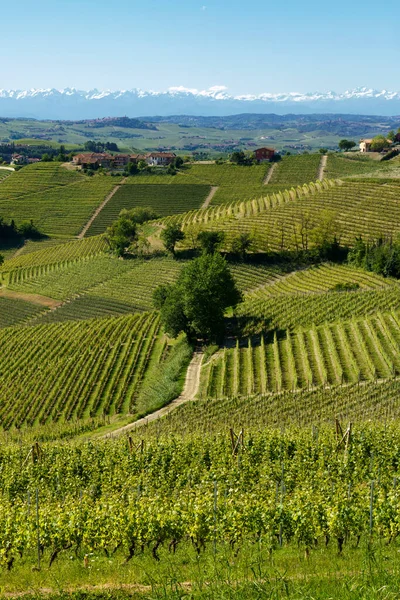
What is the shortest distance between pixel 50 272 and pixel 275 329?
193 ft

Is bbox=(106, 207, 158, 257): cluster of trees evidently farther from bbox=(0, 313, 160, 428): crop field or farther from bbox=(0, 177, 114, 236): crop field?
bbox=(0, 313, 160, 428): crop field

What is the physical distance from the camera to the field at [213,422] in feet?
55.1

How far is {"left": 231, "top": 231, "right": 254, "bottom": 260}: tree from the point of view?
90062 mm

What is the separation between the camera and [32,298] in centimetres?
8762

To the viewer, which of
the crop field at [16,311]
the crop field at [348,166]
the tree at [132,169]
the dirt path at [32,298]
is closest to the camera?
the crop field at [16,311]

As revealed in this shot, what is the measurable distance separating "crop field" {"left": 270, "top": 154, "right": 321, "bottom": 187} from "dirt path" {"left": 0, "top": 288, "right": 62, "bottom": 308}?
86.0m

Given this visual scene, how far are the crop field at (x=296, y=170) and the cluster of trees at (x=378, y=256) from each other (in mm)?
69467

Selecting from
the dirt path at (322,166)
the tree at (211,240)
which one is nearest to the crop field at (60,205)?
the tree at (211,240)

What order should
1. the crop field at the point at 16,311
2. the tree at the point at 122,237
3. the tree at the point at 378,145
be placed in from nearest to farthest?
the crop field at the point at 16,311 → the tree at the point at 122,237 → the tree at the point at 378,145

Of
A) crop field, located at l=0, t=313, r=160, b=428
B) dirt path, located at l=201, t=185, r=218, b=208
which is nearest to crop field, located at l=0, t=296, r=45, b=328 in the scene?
crop field, located at l=0, t=313, r=160, b=428

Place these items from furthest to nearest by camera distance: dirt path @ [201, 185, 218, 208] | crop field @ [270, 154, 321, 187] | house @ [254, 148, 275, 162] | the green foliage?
house @ [254, 148, 275, 162] → crop field @ [270, 154, 321, 187] → dirt path @ [201, 185, 218, 208] → the green foliage

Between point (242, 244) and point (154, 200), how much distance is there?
226 feet

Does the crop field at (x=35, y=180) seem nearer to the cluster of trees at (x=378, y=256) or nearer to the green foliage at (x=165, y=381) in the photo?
the cluster of trees at (x=378, y=256)

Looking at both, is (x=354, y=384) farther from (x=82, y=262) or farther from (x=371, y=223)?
(x=82, y=262)
